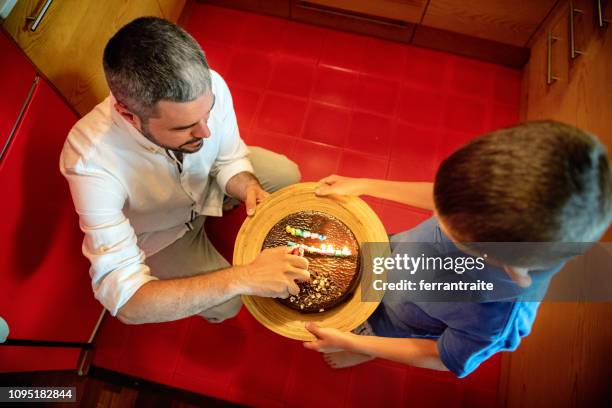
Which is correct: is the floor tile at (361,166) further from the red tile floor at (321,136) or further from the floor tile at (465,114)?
the floor tile at (465,114)

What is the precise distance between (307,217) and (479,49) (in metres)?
1.43

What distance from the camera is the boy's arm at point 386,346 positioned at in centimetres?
92

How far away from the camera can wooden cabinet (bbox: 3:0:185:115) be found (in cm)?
92

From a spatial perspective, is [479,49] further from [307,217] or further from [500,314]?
[500,314]

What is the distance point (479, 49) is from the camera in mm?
1857

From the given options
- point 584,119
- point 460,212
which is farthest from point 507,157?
point 584,119

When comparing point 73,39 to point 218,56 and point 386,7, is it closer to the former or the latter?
point 218,56

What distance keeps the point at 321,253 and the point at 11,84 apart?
2.83 feet

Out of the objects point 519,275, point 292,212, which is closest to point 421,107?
point 292,212

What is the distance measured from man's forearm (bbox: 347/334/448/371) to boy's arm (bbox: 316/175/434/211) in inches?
14.6

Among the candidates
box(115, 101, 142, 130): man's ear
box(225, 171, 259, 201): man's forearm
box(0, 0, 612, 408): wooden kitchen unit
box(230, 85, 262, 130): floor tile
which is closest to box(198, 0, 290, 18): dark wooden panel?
box(0, 0, 612, 408): wooden kitchen unit

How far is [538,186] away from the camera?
0.54 meters

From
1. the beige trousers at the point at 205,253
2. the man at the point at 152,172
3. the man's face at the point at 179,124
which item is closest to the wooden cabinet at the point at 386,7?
the beige trousers at the point at 205,253

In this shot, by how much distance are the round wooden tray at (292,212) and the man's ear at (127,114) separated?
381 mm
